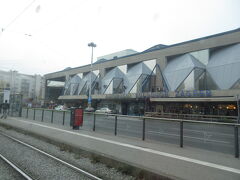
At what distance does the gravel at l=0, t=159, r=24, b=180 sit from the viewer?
5.16m

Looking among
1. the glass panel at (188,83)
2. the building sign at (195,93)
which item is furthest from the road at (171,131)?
the glass panel at (188,83)

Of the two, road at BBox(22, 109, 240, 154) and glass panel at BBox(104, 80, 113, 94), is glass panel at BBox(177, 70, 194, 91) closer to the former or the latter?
glass panel at BBox(104, 80, 113, 94)

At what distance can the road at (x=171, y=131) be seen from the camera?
7.49 m

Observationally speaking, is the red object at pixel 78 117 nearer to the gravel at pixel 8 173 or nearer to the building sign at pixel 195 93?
the gravel at pixel 8 173

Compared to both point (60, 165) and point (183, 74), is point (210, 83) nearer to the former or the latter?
point (183, 74)

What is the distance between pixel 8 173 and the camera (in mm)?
5512

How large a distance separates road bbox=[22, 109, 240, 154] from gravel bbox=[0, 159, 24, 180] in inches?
234

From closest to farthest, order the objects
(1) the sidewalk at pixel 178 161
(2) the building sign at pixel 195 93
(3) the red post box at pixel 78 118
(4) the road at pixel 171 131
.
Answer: (1) the sidewalk at pixel 178 161
(4) the road at pixel 171 131
(3) the red post box at pixel 78 118
(2) the building sign at pixel 195 93

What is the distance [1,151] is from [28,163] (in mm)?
2315

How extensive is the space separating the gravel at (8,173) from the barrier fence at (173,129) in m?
5.88

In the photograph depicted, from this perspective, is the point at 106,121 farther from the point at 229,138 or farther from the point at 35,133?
the point at 229,138

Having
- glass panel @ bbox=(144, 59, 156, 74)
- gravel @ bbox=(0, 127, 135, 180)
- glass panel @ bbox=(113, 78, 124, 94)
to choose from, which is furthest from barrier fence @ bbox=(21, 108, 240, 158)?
glass panel @ bbox=(113, 78, 124, 94)

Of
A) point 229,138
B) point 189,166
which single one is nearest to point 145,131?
point 229,138

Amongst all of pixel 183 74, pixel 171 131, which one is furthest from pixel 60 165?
pixel 183 74
